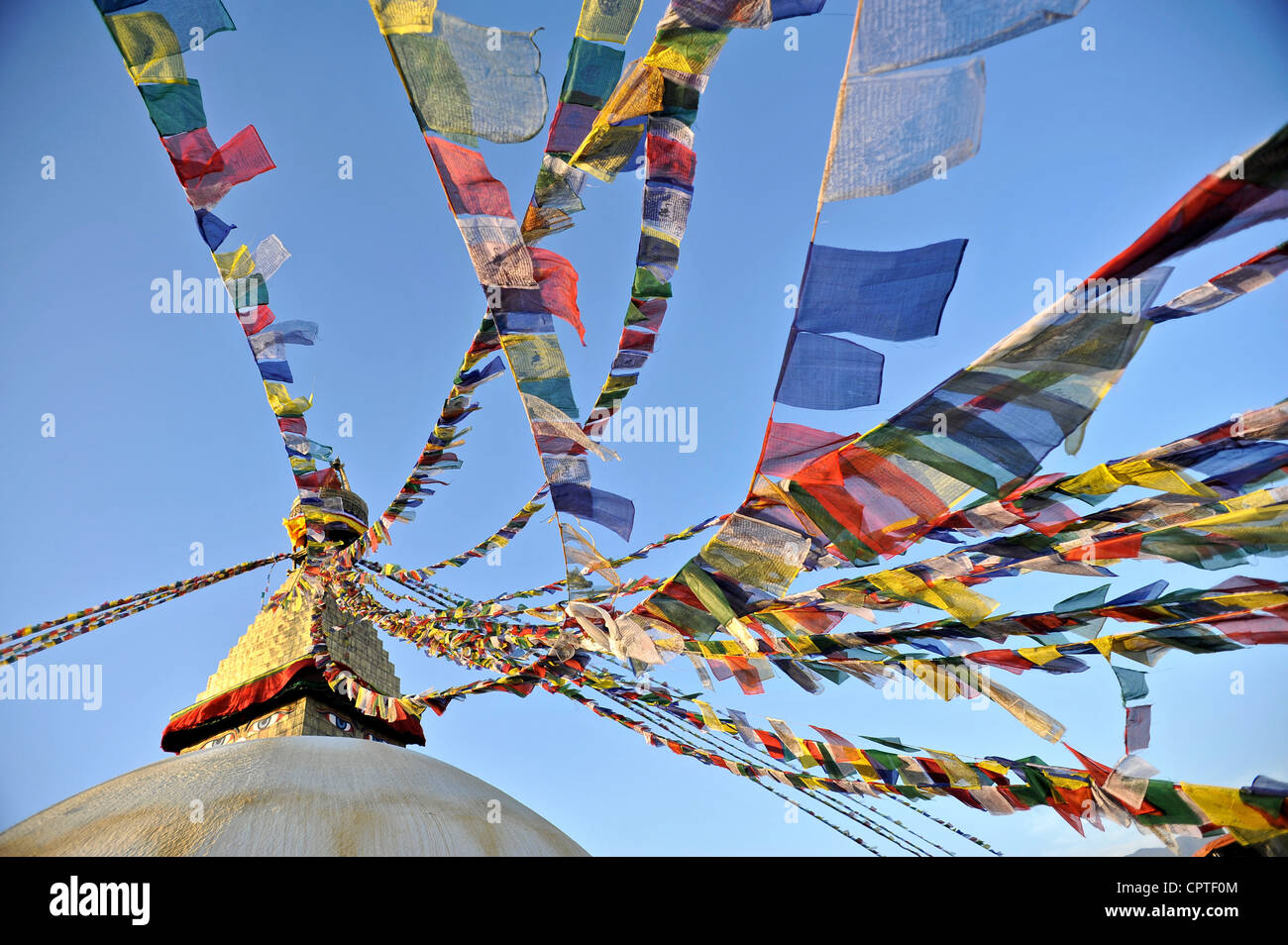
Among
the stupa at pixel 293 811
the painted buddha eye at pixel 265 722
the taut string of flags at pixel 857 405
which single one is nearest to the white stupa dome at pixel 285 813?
the stupa at pixel 293 811

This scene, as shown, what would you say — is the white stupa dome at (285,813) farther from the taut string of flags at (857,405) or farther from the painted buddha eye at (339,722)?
the painted buddha eye at (339,722)

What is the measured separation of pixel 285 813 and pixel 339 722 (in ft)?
14.4

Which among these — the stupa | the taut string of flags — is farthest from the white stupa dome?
the taut string of flags

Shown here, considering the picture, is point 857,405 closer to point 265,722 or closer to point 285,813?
point 285,813

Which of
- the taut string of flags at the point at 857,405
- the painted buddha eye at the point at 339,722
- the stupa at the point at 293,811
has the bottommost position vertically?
the painted buddha eye at the point at 339,722

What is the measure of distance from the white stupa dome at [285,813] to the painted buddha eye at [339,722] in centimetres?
309

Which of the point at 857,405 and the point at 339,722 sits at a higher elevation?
the point at 857,405

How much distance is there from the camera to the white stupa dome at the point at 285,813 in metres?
3.02

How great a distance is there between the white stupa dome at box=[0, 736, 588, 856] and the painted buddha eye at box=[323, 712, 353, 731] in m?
3.09

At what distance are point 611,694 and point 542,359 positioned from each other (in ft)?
6.65

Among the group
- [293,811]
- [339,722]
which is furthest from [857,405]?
[339,722]

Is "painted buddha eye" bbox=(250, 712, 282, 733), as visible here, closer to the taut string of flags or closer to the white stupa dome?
the white stupa dome

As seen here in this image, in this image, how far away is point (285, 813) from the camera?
3221 millimetres

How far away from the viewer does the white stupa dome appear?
3023 mm
